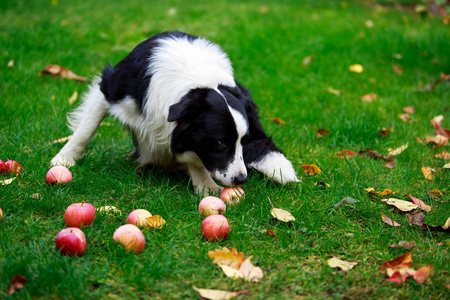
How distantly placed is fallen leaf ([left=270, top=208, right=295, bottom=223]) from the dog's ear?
2.50 ft

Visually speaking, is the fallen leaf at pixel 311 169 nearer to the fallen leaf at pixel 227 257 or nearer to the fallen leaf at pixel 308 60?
the fallen leaf at pixel 227 257

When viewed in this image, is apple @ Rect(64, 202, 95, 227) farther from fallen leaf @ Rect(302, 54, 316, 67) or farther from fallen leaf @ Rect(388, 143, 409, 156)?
fallen leaf @ Rect(302, 54, 316, 67)

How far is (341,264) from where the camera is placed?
2.16 m

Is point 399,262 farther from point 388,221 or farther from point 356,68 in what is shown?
point 356,68

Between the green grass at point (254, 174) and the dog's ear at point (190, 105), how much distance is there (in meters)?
0.53

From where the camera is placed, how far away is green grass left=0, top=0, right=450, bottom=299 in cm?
201

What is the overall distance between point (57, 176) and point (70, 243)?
86cm

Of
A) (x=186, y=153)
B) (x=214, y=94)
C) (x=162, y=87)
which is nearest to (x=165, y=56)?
(x=162, y=87)

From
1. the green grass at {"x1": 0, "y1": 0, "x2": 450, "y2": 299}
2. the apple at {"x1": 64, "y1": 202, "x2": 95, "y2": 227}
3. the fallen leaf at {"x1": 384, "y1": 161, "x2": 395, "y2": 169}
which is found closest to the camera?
the green grass at {"x1": 0, "y1": 0, "x2": 450, "y2": 299}

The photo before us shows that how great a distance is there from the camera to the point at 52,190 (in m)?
2.69

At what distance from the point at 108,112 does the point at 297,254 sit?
1800mm

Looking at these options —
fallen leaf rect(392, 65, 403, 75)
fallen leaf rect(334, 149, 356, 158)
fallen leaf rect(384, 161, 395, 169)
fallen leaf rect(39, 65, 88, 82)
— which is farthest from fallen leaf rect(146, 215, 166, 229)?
fallen leaf rect(392, 65, 403, 75)

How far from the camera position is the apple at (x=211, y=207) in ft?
8.30

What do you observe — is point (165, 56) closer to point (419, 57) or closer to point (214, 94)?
point (214, 94)
